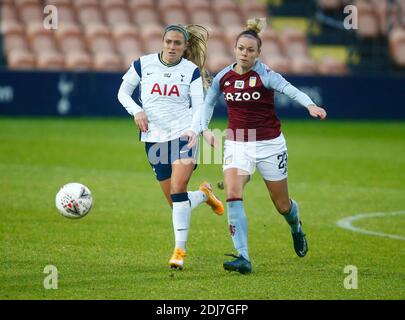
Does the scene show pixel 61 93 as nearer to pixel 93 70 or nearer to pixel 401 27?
pixel 93 70

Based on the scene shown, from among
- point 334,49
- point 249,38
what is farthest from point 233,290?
point 334,49

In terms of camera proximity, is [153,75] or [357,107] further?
[357,107]

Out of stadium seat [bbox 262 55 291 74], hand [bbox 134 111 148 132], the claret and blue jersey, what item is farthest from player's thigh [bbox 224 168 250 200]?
stadium seat [bbox 262 55 291 74]

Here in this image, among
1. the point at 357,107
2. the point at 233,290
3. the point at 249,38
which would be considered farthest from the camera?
the point at 357,107

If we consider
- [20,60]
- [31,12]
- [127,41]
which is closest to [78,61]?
[20,60]

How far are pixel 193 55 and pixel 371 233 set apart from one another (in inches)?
128

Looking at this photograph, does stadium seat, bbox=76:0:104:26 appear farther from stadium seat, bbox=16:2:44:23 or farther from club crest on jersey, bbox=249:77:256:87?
club crest on jersey, bbox=249:77:256:87

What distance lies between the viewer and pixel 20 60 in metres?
24.6

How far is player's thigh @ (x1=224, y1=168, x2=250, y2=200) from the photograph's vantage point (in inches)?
353

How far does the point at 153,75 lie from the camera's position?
9273 millimetres

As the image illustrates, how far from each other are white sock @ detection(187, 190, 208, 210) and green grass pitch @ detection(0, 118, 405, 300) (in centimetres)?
46

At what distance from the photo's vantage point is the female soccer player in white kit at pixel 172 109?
30.0ft

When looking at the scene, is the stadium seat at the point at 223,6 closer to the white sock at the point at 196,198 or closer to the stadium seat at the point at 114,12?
the stadium seat at the point at 114,12

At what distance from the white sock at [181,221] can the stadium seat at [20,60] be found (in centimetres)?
1616
